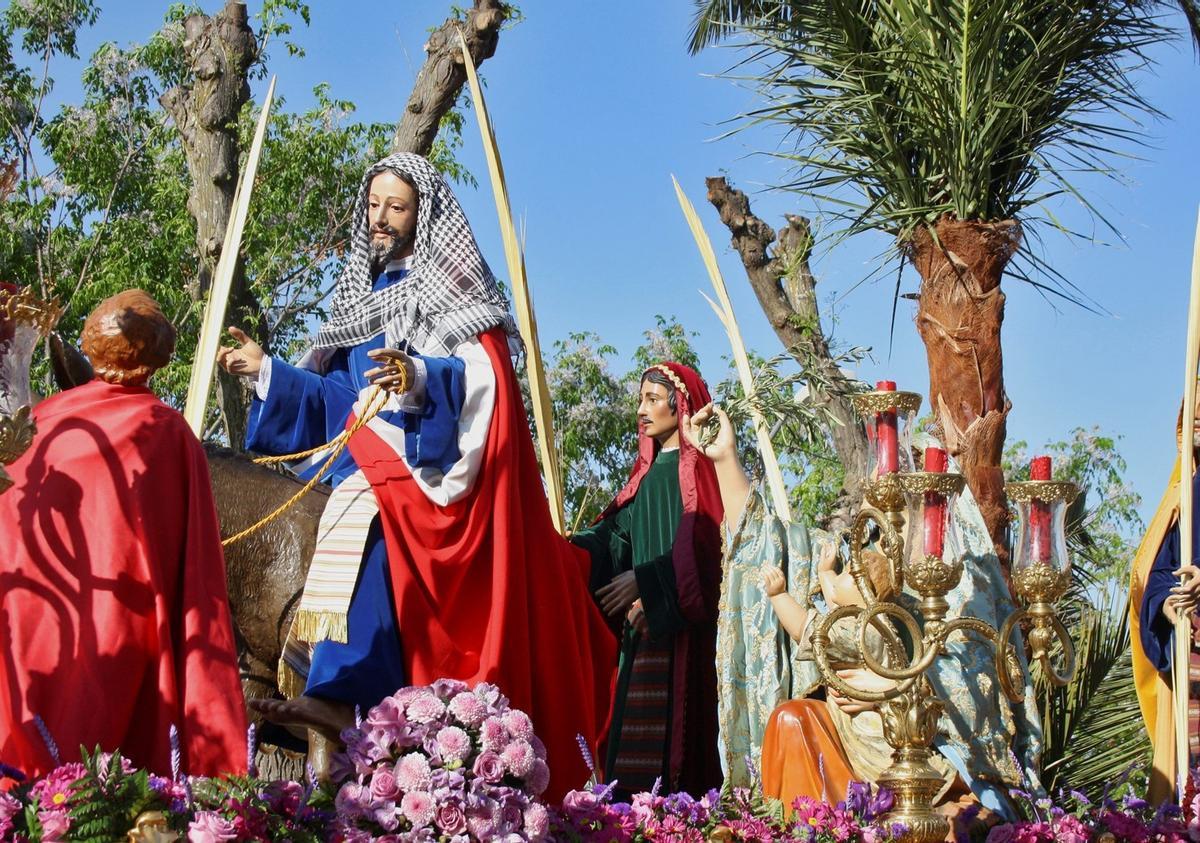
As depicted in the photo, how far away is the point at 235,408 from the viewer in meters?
11.0

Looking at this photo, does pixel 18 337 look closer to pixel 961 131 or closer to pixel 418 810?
pixel 418 810

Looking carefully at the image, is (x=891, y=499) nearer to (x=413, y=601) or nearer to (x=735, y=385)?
(x=413, y=601)

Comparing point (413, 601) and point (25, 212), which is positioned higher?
point (25, 212)

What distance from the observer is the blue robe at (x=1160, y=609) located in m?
6.90

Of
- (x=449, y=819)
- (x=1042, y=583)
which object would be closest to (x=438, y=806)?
(x=449, y=819)

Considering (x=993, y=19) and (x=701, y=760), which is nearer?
(x=701, y=760)

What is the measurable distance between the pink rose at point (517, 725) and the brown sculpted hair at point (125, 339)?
143cm

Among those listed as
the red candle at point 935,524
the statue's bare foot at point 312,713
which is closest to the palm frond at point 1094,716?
the red candle at point 935,524

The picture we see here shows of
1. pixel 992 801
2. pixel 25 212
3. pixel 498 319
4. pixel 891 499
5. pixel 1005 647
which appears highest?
pixel 25 212

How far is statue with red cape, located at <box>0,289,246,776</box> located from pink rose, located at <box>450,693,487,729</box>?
0.57 metres

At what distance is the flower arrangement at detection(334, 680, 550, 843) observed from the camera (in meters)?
4.52

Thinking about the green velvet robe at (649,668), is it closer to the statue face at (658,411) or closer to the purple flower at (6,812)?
the statue face at (658,411)

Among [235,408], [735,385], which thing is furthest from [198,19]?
[735,385]

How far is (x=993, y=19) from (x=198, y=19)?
6.57 metres
